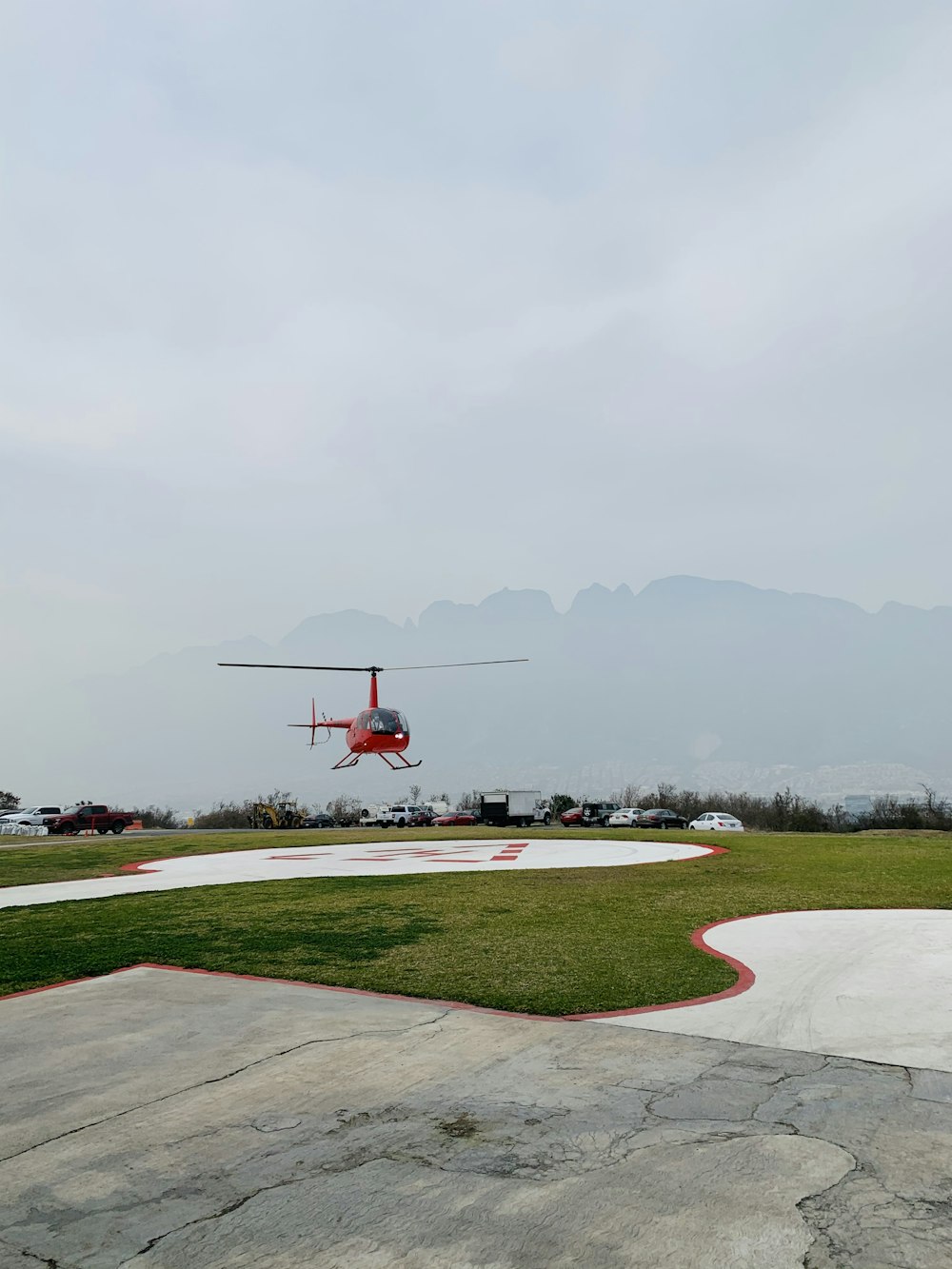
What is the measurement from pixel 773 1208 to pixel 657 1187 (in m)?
0.51

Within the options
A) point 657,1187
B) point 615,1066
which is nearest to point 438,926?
point 615,1066

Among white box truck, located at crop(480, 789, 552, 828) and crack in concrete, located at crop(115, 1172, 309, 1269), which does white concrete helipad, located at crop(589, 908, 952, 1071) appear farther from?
white box truck, located at crop(480, 789, 552, 828)

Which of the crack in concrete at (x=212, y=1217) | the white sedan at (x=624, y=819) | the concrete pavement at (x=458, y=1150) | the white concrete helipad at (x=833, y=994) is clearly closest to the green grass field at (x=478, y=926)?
the white concrete helipad at (x=833, y=994)

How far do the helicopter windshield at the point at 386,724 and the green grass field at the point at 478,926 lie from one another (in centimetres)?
2129

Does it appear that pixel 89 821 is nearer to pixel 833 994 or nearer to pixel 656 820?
pixel 656 820

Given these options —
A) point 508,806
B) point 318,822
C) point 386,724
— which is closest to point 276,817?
point 318,822

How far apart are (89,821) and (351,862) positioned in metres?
29.4

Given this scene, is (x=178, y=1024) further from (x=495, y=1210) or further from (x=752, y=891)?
(x=752, y=891)

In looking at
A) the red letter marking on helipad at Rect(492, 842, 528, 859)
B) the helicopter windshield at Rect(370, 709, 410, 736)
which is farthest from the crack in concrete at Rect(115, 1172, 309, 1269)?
the helicopter windshield at Rect(370, 709, 410, 736)

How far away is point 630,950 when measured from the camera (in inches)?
378

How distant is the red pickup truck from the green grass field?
1078 inches

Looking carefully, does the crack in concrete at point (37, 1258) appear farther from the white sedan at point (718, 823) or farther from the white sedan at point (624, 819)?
the white sedan at point (624, 819)

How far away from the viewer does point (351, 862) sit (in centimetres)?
2273

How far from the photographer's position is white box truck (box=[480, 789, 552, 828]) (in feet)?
168
